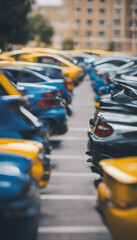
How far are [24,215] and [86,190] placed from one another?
11.1ft

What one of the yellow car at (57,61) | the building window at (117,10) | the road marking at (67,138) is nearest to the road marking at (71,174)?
the road marking at (67,138)

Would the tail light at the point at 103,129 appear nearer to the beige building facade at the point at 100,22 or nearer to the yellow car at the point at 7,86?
the yellow car at the point at 7,86

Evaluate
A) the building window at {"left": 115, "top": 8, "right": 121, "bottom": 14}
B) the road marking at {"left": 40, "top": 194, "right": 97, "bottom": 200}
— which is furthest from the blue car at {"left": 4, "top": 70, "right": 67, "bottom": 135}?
the building window at {"left": 115, "top": 8, "right": 121, "bottom": 14}

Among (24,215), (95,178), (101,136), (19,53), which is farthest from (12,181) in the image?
(19,53)

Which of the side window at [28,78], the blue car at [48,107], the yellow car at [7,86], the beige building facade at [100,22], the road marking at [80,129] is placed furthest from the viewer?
the beige building facade at [100,22]

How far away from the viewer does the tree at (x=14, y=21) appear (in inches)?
1683

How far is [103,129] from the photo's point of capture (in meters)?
7.91

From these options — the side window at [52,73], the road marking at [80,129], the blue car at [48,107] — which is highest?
the blue car at [48,107]

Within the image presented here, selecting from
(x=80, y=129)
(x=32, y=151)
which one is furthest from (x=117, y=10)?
(x=32, y=151)

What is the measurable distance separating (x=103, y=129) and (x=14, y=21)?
3687cm

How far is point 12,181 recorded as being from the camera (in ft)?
16.2

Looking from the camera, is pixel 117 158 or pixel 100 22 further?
pixel 100 22

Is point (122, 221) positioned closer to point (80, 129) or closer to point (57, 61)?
point (80, 129)

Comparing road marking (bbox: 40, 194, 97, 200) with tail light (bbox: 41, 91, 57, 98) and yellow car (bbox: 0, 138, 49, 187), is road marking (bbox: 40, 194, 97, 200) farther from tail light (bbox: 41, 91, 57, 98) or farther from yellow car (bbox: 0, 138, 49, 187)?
tail light (bbox: 41, 91, 57, 98)
